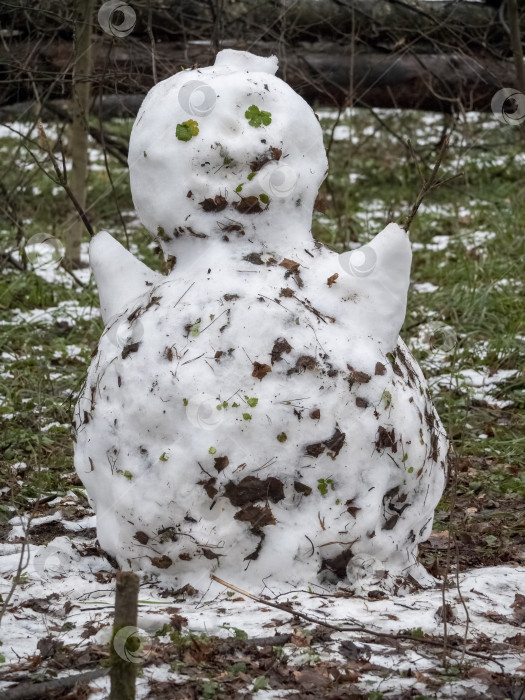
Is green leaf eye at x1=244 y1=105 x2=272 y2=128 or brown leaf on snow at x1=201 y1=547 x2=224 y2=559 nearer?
brown leaf on snow at x1=201 y1=547 x2=224 y2=559

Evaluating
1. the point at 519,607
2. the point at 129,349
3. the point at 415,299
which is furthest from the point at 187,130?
the point at 415,299

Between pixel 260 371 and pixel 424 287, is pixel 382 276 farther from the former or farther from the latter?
pixel 424 287

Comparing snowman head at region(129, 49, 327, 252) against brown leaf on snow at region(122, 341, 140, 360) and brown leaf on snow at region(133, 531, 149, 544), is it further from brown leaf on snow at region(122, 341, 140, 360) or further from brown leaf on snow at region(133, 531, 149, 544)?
brown leaf on snow at region(133, 531, 149, 544)

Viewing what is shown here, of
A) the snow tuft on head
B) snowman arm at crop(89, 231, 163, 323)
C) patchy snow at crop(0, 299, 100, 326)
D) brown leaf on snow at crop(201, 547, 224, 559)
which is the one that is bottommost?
brown leaf on snow at crop(201, 547, 224, 559)

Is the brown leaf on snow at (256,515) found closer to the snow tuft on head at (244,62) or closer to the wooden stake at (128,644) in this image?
the wooden stake at (128,644)

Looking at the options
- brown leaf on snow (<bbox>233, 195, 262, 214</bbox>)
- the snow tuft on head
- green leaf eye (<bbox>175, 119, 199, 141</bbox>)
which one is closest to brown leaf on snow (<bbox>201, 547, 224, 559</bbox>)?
brown leaf on snow (<bbox>233, 195, 262, 214</bbox>)

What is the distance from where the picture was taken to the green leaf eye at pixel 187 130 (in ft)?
10.5

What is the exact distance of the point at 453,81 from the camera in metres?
8.22

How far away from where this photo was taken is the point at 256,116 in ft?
10.6

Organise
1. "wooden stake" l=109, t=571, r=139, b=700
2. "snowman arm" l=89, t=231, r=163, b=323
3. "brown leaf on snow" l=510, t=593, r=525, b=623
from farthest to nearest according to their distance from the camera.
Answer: "snowman arm" l=89, t=231, r=163, b=323 → "brown leaf on snow" l=510, t=593, r=525, b=623 → "wooden stake" l=109, t=571, r=139, b=700

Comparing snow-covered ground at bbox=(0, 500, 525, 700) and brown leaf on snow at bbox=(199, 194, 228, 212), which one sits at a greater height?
brown leaf on snow at bbox=(199, 194, 228, 212)

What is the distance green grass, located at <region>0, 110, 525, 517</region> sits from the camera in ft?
16.0

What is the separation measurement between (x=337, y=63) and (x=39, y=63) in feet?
8.09

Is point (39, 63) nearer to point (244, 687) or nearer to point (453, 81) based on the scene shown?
point (453, 81)
